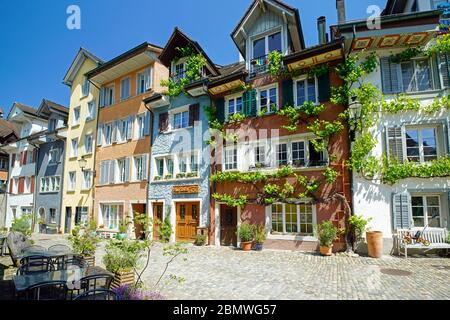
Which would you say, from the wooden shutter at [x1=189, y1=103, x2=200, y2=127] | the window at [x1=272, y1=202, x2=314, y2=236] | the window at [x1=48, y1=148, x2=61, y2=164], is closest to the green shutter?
the wooden shutter at [x1=189, y1=103, x2=200, y2=127]

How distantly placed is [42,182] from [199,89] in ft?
69.0

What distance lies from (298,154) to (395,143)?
4.02 m

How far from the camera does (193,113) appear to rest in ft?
57.2

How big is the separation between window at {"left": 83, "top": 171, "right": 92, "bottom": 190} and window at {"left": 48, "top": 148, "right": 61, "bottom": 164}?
4.92m


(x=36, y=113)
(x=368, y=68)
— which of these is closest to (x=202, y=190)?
(x=368, y=68)

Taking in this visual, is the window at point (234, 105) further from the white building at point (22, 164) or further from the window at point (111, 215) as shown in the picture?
the white building at point (22, 164)

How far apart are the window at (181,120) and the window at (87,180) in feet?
32.4

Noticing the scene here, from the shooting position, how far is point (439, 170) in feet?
36.2

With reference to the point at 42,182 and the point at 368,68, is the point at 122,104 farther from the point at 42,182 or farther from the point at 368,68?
the point at 368,68

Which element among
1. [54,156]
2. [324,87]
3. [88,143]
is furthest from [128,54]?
[324,87]

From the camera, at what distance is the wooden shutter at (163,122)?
18.7 m

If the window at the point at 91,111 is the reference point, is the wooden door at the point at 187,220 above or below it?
below

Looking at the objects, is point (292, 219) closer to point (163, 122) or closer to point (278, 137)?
point (278, 137)

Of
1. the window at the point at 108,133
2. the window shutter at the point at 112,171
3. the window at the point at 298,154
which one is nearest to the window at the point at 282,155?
the window at the point at 298,154
